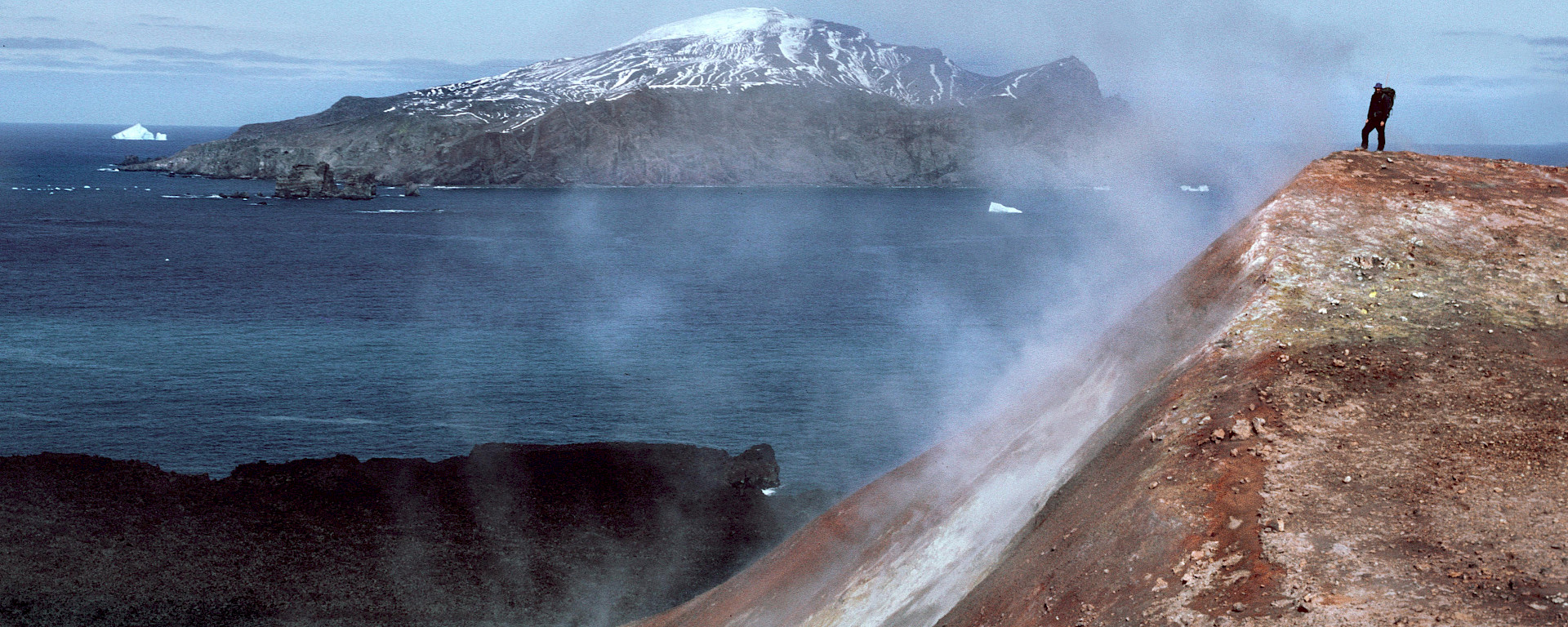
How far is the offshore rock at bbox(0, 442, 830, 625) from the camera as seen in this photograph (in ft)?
115

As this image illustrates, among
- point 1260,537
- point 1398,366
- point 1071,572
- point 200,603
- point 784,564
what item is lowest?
point 200,603

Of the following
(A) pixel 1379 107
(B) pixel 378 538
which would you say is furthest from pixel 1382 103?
(B) pixel 378 538

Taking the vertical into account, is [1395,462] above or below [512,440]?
above

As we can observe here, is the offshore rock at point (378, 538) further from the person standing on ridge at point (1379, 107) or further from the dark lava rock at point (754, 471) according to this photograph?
the person standing on ridge at point (1379, 107)

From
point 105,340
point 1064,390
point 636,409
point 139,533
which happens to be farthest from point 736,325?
point 1064,390

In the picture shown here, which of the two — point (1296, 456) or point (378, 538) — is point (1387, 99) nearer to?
point (1296, 456)

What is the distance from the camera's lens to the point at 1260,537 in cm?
1424

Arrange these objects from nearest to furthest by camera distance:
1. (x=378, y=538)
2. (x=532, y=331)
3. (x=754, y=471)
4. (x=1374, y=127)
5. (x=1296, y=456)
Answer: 1. (x=1296, y=456)
2. (x=1374, y=127)
3. (x=378, y=538)
4. (x=754, y=471)
5. (x=532, y=331)

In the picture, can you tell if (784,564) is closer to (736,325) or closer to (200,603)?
(200,603)

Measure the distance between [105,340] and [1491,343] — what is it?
85.0 metres

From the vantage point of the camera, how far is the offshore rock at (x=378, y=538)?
3512 centimetres

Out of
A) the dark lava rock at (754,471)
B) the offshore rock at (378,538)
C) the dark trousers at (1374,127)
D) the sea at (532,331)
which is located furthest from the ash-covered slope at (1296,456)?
the sea at (532,331)

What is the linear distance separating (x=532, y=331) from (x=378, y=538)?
47.6 meters

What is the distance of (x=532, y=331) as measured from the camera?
86375 millimetres
